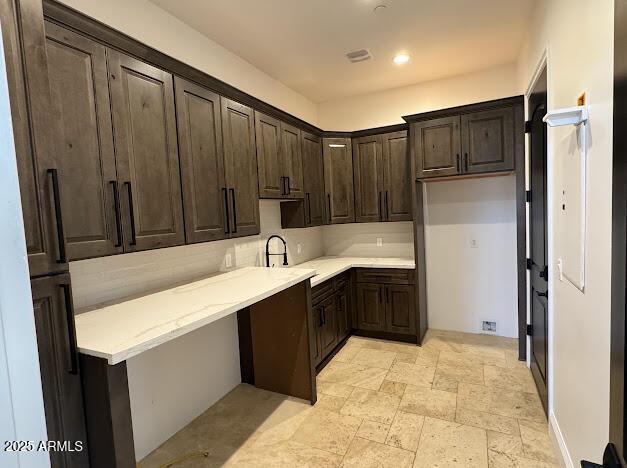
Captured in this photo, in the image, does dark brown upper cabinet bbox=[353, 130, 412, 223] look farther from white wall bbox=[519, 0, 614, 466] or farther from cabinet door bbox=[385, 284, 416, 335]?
white wall bbox=[519, 0, 614, 466]

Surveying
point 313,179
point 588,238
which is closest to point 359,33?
point 313,179

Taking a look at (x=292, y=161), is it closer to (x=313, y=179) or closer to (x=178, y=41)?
(x=313, y=179)

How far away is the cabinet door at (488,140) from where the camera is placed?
3.02 m

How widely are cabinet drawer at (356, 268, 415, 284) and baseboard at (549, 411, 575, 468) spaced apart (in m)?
1.64

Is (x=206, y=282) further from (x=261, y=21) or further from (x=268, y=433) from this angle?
(x=261, y=21)

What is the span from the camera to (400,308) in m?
3.58

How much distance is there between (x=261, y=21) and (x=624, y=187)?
254 cm

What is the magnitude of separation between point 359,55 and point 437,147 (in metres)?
1.19

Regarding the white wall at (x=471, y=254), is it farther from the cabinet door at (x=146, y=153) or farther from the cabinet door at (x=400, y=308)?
the cabinet door at (x=146, y=153)

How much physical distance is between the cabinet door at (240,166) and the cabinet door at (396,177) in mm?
1680

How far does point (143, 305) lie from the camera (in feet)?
6.01

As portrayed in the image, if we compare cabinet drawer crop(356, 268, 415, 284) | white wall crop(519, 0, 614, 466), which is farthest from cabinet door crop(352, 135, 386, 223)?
white wall crop(519, 0, 614, 466)

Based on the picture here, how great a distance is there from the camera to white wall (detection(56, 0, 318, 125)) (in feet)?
6.45

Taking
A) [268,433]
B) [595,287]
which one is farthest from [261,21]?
[268,433]
